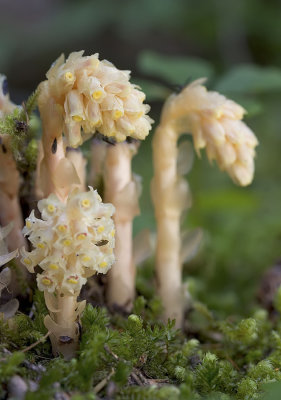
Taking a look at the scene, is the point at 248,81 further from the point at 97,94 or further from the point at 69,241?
the point at 69,241

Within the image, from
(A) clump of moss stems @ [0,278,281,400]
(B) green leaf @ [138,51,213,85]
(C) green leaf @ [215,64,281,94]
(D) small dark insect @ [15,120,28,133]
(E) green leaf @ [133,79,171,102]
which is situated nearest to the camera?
(A) clump of moss stems @ [0,278,281,400]

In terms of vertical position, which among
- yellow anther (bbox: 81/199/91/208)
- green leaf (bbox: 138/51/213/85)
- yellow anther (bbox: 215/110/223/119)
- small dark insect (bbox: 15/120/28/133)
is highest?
green leaf (bbox: 138/51/213/85)

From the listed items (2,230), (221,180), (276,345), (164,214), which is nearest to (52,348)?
(2,230)

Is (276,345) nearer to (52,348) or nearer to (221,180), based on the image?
(52,348)

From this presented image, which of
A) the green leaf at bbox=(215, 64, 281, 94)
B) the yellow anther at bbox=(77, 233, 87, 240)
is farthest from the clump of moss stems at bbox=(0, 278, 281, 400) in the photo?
the green leaf at bbox=(215, 64, 281, 94)

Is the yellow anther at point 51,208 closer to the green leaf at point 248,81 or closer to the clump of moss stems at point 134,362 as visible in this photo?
the clump of moss stems at point 134,362

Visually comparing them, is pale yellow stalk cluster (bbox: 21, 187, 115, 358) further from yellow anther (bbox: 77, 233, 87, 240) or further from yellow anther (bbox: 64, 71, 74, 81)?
yellow anther (bbox: 64, 71, 74, 81)

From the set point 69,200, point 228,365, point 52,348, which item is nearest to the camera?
point 69,200
